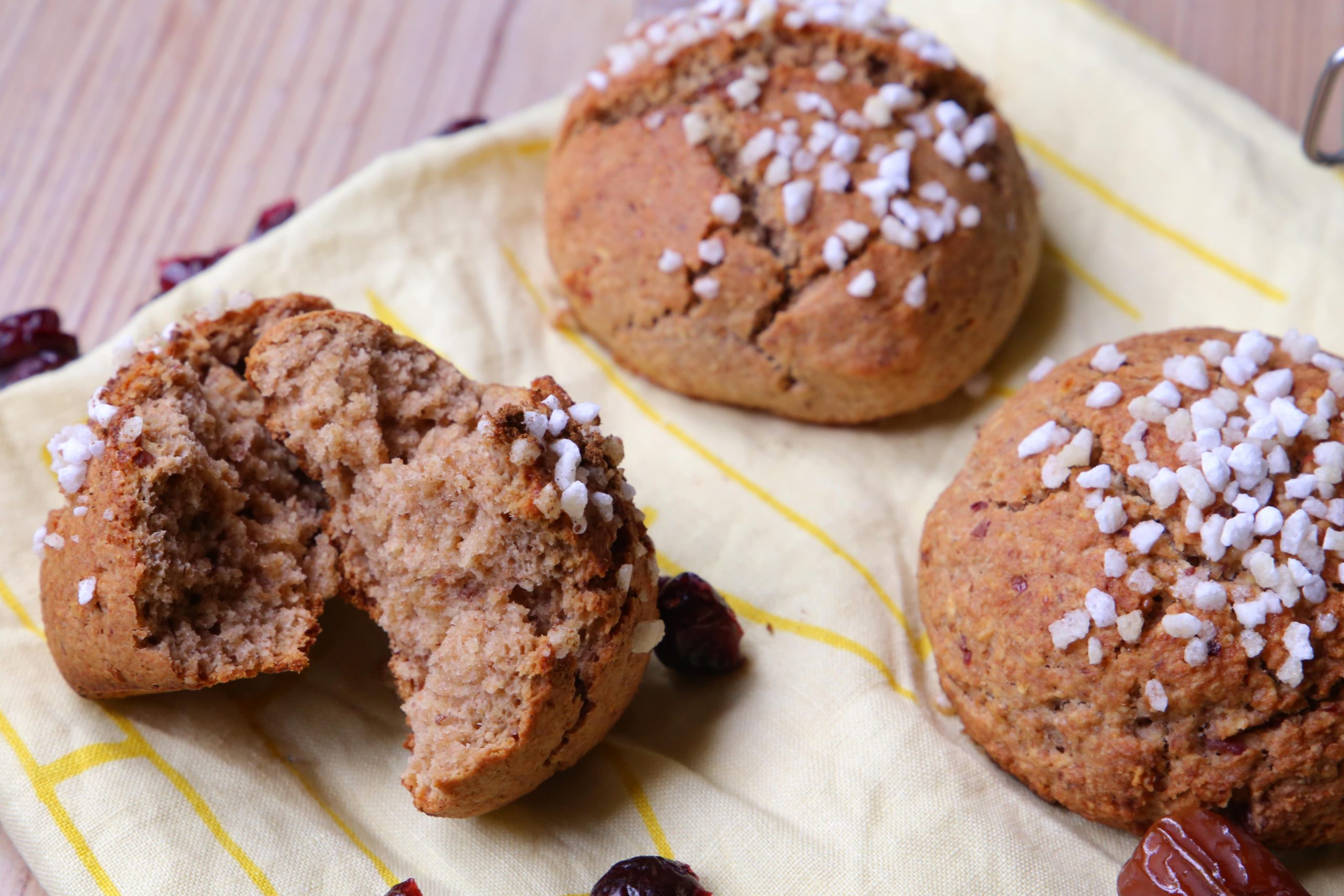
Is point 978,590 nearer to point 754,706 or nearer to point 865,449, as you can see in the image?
point 754,706

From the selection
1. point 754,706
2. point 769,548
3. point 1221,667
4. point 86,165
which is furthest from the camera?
point 86,165

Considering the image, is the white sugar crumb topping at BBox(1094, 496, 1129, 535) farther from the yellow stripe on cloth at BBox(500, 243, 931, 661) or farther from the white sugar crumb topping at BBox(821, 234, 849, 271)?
the white sugar crumb topping at BBox(821, 234, 849, 271)

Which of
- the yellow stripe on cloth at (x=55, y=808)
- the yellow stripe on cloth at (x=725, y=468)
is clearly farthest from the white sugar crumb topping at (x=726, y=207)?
the yellow stripe on cloth at (x=55, y=808)

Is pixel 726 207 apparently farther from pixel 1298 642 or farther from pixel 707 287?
pixel 1298 642

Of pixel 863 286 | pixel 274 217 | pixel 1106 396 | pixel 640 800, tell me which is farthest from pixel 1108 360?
pixel 274 217

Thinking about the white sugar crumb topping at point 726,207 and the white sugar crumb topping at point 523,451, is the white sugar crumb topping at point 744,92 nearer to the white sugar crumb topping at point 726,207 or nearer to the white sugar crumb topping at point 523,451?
the white sugar crumb topping at point 726,207

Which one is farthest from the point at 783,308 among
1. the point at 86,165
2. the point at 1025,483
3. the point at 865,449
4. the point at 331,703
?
the point at 86,165

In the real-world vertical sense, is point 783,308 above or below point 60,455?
below

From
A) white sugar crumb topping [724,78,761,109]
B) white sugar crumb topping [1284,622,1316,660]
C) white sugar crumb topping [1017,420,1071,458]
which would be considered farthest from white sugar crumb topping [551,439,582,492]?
white sugar crumb topping [1284,622,1316,660]
